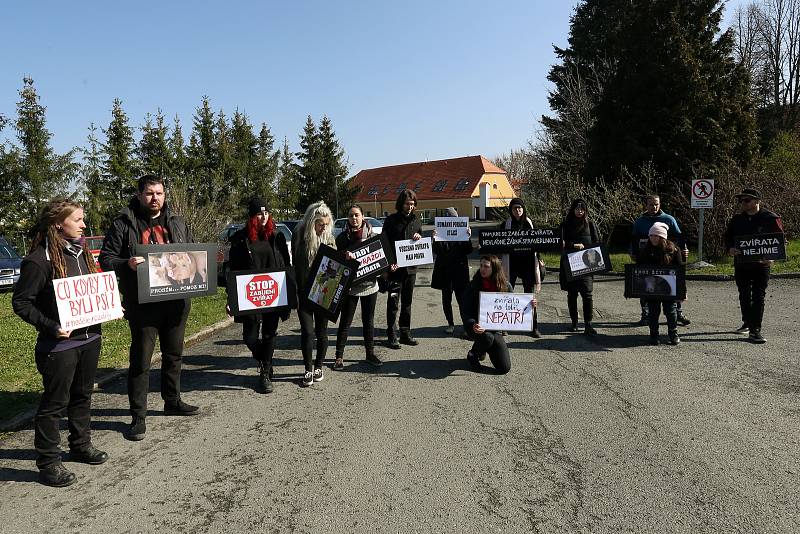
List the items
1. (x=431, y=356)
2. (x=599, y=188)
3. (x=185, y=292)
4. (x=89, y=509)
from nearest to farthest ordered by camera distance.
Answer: (x=89, y=509) < (x=185, y=292) < (x=431, y=356) < (x=599, y=188)

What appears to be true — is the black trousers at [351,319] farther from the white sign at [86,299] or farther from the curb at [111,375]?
the white sign at [86,299]

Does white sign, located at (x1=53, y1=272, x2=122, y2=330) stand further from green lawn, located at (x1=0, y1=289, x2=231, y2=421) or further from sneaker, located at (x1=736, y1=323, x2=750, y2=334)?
sneaker, located at (x1=736, y1=323, x2=750, y2=334)

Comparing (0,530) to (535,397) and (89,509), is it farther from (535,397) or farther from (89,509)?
(535,397)

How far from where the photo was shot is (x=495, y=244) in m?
8.01

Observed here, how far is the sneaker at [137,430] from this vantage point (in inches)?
180

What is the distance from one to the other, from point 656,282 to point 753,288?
4.50 feet

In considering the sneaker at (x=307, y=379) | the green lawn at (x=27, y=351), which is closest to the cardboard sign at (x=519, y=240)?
the sneaker at (x=307, y=379)

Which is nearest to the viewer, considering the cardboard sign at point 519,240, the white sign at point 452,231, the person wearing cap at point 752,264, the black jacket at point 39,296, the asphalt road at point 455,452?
the asphalt road at point 455,452

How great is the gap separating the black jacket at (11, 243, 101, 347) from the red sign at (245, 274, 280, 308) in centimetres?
180

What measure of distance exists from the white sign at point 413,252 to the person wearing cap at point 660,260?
323cm

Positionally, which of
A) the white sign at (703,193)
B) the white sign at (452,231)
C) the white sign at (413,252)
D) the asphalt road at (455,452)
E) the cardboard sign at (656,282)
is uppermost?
the white sign at (703,193)

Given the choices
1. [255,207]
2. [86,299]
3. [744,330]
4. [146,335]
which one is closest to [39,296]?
[86,299]

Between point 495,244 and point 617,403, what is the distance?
341 centimetres

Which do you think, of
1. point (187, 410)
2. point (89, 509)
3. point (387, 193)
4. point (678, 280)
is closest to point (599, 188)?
point (678, 280)
